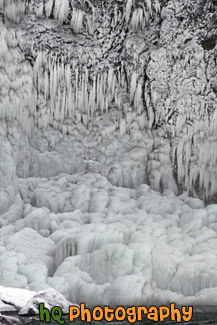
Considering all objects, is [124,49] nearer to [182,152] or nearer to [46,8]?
[46,8]

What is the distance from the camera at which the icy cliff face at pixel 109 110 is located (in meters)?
14.7

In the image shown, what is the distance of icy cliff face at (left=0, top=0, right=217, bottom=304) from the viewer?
14.7m

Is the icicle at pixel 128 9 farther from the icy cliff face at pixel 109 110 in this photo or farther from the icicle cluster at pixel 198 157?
the icicle cluster at pixel 198 157

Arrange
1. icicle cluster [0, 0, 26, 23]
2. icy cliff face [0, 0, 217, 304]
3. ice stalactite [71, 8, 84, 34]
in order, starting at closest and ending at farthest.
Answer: icy cliff face [0, 0, 217, 304]
icicle cluster [0, 0, 26, 23]
ice stalactite [71, 8, 84, 34]

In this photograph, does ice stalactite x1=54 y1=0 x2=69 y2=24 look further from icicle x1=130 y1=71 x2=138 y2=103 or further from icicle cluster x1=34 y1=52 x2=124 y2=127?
icicle x1=130 y1=71 x2=138 y2=103

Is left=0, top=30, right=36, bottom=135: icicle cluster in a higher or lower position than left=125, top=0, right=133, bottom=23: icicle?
lower

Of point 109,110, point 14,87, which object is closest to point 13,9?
point 14,87

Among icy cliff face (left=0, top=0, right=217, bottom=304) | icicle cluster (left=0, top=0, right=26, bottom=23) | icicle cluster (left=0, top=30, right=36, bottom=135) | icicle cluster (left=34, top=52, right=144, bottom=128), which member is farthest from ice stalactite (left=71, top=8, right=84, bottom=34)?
icicle cluster (left=0, top=30, right=36, bottom=135)

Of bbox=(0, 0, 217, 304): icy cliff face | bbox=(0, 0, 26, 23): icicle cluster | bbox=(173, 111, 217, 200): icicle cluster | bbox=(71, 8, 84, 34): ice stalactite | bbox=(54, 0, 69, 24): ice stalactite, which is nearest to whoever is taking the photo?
bbox=(0, 0, 217, 304): icy cliff face

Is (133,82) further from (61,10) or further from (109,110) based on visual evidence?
(61,10)

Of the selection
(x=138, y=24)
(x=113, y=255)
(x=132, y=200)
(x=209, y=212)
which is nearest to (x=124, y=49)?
(x=138, y=24)

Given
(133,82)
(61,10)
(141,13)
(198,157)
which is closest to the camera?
(198,157)

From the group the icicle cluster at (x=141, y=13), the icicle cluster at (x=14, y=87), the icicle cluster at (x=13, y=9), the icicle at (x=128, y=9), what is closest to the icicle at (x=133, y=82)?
the icicle cluster at (x=141, y=13)

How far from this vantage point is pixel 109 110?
54.3 feet
